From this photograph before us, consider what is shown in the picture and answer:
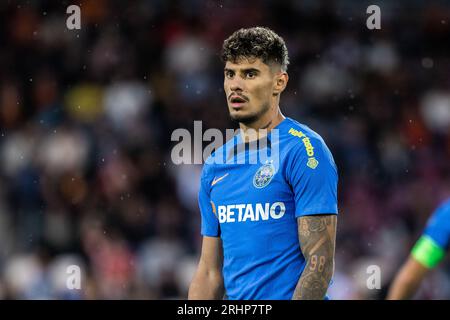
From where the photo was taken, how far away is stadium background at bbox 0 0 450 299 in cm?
1011

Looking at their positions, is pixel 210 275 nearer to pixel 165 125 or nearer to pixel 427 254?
pixel 427 254

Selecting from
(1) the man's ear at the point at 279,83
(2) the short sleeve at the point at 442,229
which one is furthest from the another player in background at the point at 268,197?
(2) the short sleeve at the point at 442,229

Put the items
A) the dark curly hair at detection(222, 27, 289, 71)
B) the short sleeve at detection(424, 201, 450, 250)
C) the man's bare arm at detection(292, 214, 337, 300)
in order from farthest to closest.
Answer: the short sleeve at detection(424, 201, 450, 250) < the dark curly hair at detection(222, 27, 289, 71) < the man's bare arm at detection(292, 214, 337, 300)

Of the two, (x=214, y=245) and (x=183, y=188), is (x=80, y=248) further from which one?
(x=214, y=245)

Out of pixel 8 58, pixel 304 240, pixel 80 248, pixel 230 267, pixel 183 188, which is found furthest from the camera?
pixel 8 58

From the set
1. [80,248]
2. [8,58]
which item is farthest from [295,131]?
[8,58]

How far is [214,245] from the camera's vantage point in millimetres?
4809

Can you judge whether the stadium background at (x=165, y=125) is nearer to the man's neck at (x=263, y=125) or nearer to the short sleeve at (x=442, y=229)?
the short sleeve at (x=442, y=229)

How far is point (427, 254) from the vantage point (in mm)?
A: 5156

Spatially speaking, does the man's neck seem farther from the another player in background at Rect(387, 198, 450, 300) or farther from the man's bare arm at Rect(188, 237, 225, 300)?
the another player in background at Rect(387, 198, 450, 300)

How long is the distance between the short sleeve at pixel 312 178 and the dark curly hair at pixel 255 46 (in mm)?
503

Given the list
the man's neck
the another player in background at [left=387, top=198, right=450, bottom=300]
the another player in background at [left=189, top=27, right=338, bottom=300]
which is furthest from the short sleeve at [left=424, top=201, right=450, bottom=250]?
the man's neck

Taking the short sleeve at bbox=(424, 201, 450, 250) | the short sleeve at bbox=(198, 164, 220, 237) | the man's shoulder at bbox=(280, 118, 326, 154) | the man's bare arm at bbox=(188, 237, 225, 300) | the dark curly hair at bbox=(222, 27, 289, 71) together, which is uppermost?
the dark curly hair at bbox=(222, 27, 289, 71)
